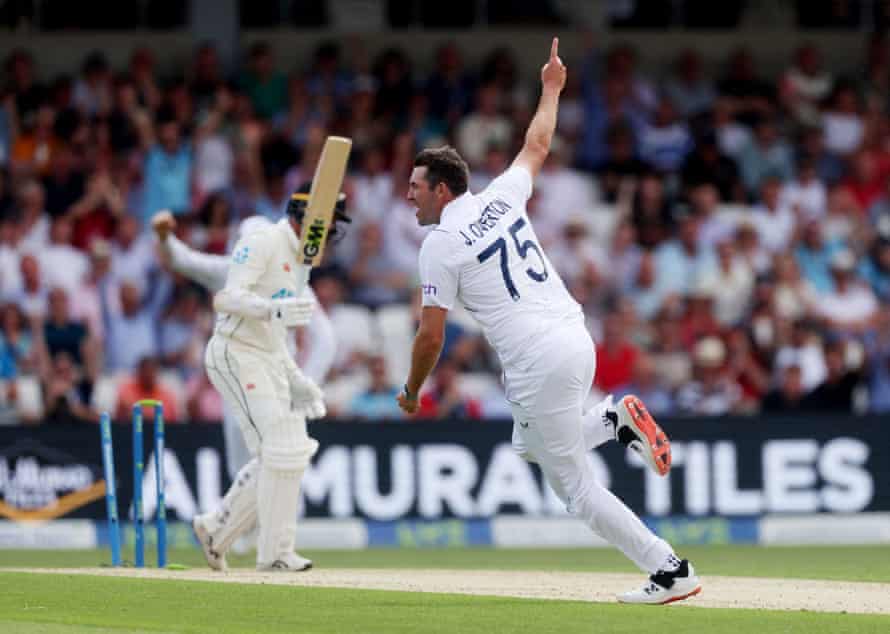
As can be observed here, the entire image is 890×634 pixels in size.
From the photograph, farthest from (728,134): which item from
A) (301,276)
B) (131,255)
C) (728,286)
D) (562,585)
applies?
(562,585)

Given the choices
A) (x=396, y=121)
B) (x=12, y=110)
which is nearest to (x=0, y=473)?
(x=12, y=110)

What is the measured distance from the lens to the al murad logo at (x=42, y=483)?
46.4ft

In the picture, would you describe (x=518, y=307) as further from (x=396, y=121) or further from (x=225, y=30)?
(x=225, y=30)

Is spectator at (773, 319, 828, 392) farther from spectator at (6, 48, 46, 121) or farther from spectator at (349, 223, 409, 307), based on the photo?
spectator at (6, 48, 46, 121)

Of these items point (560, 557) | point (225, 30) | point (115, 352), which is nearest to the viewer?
point (560, 557)

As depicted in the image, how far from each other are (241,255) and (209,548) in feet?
5.29

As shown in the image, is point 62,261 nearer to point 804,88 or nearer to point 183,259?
point 183,259

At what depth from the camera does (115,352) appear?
15586 millimetres

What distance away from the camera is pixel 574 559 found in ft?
41.6

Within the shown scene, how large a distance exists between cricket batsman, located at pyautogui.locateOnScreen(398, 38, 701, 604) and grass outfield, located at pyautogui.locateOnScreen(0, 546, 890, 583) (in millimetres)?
2462

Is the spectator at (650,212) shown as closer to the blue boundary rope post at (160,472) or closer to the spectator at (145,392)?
the spectator at (145,392)

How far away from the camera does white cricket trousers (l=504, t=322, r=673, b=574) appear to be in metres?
7.98

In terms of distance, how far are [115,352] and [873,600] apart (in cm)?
851

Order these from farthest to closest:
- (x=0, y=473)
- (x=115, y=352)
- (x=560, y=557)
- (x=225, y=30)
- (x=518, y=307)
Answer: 1. (x=225, y=30)
2. (x=115, y=352)
3. (x=0, y=473)
4. (x=560, y=557)
5. (x=518, y=307)
